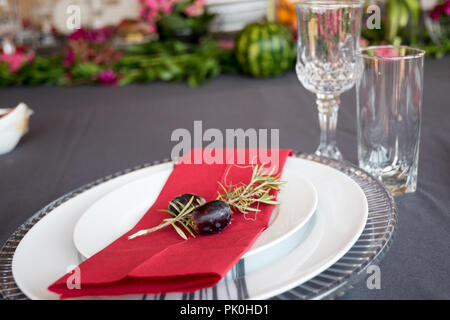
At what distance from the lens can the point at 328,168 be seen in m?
0.55

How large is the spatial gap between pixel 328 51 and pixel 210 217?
37cm

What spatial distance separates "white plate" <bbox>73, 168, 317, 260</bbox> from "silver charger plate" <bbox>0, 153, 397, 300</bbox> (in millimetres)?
49

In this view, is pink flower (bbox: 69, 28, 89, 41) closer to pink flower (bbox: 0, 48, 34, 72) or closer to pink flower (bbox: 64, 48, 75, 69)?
pink flower (bbox: 64, 48, 75, 69)

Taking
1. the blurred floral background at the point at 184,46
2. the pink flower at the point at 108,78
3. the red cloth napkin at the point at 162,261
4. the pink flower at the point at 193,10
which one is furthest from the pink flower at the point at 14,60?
the red cloth napkin at the point at 162,261

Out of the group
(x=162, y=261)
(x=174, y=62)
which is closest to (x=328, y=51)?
(x=162, y=261)

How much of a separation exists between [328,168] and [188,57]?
1.00 metres

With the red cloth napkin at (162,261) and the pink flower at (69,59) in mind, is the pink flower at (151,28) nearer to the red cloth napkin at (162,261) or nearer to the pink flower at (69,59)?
the pink flower at (69,59)

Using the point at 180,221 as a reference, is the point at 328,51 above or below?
above

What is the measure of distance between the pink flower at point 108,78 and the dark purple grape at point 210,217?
3.53 feet

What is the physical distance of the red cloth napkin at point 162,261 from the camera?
0.36 m

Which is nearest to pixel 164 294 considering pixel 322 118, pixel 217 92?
pixel 322 118

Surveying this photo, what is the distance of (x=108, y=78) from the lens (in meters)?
1.41

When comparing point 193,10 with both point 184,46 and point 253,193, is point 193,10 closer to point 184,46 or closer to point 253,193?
point 184,46
